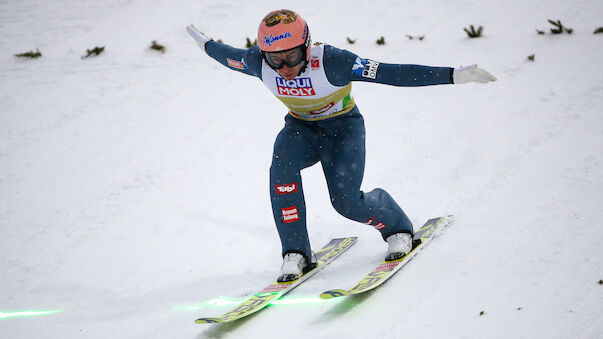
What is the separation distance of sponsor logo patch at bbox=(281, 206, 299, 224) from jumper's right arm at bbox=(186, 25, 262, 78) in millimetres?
→ 1121

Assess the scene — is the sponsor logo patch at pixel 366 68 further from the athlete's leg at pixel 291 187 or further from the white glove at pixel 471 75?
the athlete's leg at pixel 291 187

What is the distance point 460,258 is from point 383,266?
23.9 inches

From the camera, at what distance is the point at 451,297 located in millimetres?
3650

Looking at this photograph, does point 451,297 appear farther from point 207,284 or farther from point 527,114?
point 527,114

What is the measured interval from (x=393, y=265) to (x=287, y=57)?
184 cm

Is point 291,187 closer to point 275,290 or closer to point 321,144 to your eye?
point 321,144

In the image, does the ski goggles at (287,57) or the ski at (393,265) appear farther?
the ski goggles at (287,57)

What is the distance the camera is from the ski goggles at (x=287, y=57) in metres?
3.97

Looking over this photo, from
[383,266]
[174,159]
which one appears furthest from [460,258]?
[174,159]

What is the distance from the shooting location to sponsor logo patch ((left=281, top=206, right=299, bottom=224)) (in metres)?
4.35

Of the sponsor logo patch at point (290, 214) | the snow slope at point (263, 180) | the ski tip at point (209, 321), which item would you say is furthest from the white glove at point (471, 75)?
the ski tip at point (209, 321)

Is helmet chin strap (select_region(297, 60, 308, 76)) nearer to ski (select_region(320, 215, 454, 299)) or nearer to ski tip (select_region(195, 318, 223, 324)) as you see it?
ski (select_region(320, 215, 454, 299))

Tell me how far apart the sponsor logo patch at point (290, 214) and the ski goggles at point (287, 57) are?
1.12 meters

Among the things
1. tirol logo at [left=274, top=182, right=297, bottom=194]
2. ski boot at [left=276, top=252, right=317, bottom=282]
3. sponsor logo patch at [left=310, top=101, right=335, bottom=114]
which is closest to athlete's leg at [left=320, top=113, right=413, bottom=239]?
sponsor logo patch at [left=310, top=101, right=335, bottom=114]
